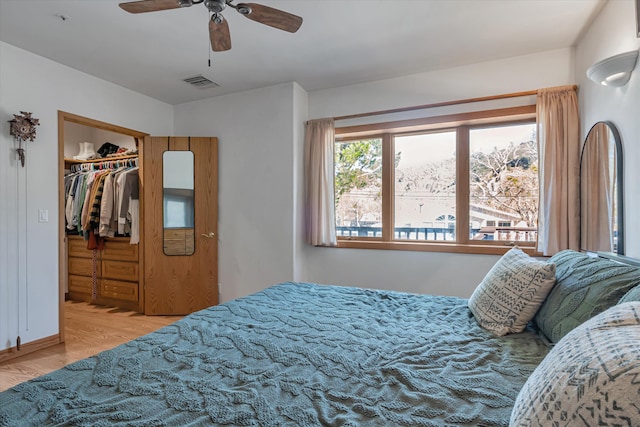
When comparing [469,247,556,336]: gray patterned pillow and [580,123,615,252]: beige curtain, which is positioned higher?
[580,123,615,252]: beige curtain

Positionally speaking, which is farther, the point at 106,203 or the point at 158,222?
the point at 106,203

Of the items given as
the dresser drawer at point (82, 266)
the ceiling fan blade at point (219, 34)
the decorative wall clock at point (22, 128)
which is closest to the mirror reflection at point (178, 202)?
the decorative wall clock at point (22, 128)

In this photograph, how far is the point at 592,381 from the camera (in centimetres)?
55

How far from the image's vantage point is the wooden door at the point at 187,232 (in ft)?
12.2

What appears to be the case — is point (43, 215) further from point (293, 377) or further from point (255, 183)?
point (293, 377)

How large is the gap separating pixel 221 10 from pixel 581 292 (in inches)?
83.4

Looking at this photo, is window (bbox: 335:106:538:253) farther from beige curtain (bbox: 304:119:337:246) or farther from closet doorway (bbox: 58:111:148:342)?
closet doorway (bbox: 58:111:148:342)

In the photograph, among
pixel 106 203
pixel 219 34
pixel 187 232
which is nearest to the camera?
pixel 219 34

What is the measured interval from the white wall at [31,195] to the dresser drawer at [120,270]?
1.04m

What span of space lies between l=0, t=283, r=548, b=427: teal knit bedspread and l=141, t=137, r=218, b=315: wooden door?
2374 millimetres

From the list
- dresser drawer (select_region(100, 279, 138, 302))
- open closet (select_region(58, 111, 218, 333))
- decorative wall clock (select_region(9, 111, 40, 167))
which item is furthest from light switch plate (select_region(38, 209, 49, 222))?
dresser drawer (select_region(100, 279, 138, 302))

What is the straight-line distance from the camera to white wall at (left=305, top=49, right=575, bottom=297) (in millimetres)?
2873

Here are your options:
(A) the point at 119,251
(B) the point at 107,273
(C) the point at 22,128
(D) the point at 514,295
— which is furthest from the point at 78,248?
(D) the point at 514,295

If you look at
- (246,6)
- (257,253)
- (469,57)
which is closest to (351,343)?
(246,6)
